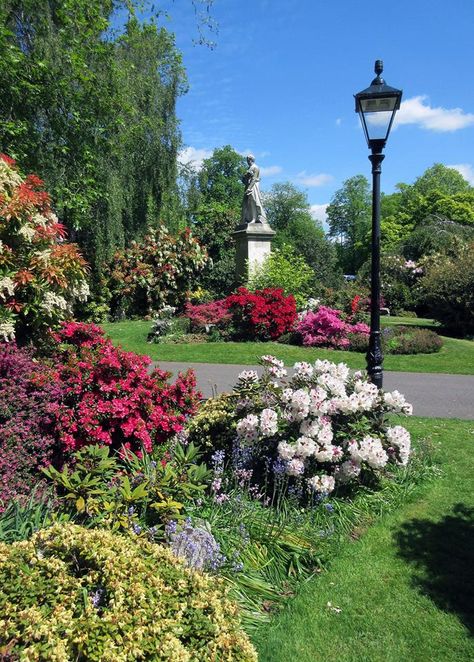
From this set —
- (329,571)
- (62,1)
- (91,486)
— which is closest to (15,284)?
(91,486)

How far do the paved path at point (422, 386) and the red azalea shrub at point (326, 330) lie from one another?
9.05ft

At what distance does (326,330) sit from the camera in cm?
1407

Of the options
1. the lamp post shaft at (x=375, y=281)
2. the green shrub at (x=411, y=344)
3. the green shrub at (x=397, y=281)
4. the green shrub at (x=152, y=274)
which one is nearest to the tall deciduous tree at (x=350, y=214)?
the green shrub at (x=397, y=281)

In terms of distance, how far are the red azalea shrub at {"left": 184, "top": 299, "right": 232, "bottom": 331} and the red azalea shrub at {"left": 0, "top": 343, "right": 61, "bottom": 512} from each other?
11298 mm

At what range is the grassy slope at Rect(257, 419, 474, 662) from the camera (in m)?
2.88

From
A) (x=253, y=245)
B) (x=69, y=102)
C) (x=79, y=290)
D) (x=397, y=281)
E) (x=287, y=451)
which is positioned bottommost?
(x=287, y=451)

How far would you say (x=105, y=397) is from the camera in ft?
15.1

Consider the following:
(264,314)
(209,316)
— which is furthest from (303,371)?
(209,316)

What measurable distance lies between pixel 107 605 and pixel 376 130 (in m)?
4.98

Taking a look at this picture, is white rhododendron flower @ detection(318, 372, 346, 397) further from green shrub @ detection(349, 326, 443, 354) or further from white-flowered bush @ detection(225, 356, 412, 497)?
green shrub @ detection(349, 326, 443, 354)

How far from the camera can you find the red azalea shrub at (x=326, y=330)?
13898 mm

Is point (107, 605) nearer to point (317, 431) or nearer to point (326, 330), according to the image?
point (317, 431)

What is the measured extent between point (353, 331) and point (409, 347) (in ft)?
5.54

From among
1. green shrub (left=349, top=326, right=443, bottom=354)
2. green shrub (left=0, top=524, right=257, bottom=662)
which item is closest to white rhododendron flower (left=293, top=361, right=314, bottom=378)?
green shrub (left=0, top=524, right=257, bottom=662)
